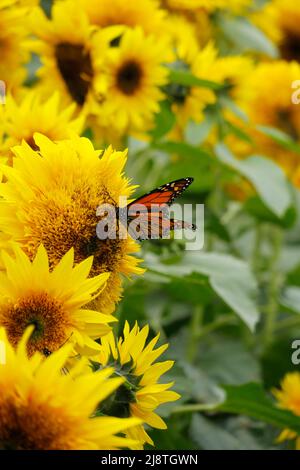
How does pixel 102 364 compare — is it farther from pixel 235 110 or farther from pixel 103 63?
pixel 235 110

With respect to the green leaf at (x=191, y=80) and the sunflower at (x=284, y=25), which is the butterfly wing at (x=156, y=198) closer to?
the green leaf at (x=191, y=80)

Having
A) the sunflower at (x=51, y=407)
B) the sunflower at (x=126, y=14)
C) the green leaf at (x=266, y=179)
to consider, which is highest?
the sunflower at (x=126, y=14)

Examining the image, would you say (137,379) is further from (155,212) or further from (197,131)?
(197,131)

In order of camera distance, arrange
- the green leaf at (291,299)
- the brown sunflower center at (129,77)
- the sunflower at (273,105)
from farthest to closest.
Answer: the sunflower at (273,105) < the green leaf at (291,299) < the brown sunflower center at (129,77)

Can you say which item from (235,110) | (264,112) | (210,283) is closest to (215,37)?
(264,112)

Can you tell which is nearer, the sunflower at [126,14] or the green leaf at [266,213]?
the sunflower at [126,14]

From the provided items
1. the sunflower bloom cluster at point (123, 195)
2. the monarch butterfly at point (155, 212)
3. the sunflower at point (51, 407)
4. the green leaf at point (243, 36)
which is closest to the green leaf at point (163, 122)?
the sunflower bloom cluster at point (123, 195)

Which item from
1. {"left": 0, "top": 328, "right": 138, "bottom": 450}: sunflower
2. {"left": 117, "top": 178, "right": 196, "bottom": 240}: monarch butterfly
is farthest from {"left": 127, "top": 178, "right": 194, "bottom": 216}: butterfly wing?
{"left": 0, "top": 328, "right": 138, "bottom": 450}: sunflower
